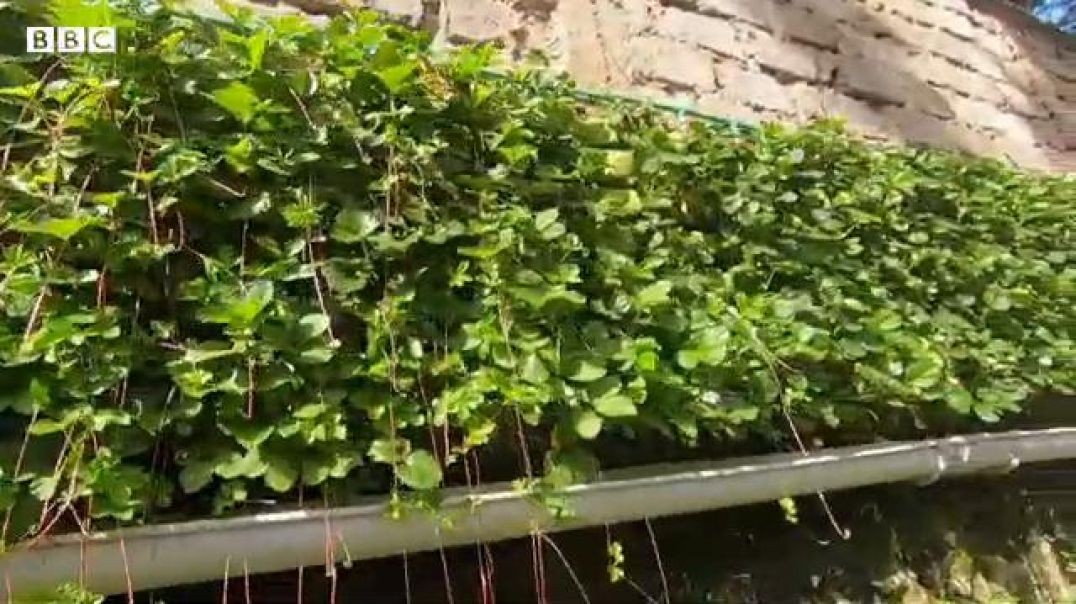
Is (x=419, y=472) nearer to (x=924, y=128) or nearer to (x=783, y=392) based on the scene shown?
(x=783, y=392)

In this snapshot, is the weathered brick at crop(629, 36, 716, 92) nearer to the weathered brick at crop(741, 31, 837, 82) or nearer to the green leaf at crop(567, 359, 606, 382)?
the weathered brick at crop(741, 31, 837, 82)

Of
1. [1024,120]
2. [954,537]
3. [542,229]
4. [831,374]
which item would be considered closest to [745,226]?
[831,374]

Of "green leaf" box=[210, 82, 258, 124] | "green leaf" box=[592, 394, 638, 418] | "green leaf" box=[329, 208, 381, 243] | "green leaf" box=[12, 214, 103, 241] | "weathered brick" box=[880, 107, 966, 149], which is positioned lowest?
"weathered brick" box=[880, 107, 966, 149]

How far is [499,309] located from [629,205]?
0.46 m

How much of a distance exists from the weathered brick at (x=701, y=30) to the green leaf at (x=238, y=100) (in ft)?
5.36

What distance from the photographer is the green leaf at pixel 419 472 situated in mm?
1465

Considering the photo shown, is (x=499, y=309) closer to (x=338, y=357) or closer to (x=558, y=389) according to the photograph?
(x=558, y=389)

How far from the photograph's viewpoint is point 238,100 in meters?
1.52

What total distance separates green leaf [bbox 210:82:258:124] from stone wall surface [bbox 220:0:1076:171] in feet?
2.38

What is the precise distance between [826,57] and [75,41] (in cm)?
259

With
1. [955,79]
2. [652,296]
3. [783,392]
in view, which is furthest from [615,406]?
[955,79]

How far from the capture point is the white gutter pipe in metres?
1.28

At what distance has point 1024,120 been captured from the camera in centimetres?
422

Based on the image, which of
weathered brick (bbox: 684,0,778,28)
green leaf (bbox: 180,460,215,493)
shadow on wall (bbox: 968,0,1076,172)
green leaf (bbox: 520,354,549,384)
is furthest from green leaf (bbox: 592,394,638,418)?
shadow on wall (bbox: 968,0,1076,172)
